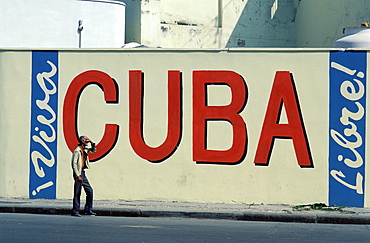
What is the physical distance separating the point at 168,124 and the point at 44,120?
9.71 ft

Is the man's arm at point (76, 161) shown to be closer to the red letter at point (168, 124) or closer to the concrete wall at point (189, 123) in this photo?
the concrete wall at point (189, 123)

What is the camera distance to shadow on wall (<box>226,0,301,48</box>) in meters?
28.2

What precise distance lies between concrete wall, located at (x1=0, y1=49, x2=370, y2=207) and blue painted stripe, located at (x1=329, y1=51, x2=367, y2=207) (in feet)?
0.07

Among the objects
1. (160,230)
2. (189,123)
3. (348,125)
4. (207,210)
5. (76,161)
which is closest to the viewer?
(160,230)

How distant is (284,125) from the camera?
602 inches

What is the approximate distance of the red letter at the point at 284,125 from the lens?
598 inches

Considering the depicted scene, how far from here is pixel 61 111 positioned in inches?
629

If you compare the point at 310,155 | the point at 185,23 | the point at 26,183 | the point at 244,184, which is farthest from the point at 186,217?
the point at 185,23

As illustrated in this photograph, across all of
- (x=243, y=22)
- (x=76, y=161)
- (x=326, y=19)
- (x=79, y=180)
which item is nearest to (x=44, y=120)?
(x=76, y=161)

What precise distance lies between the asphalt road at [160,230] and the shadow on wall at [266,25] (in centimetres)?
1557

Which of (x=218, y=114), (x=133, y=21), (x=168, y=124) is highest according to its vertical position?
(x=133, y=21)

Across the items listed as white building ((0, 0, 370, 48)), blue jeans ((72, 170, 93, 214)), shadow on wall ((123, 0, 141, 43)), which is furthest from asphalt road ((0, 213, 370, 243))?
shadow on wall ((123, 0, 141, 43))

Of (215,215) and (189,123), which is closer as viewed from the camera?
(215,215)

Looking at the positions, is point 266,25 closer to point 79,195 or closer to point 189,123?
point 189,123
